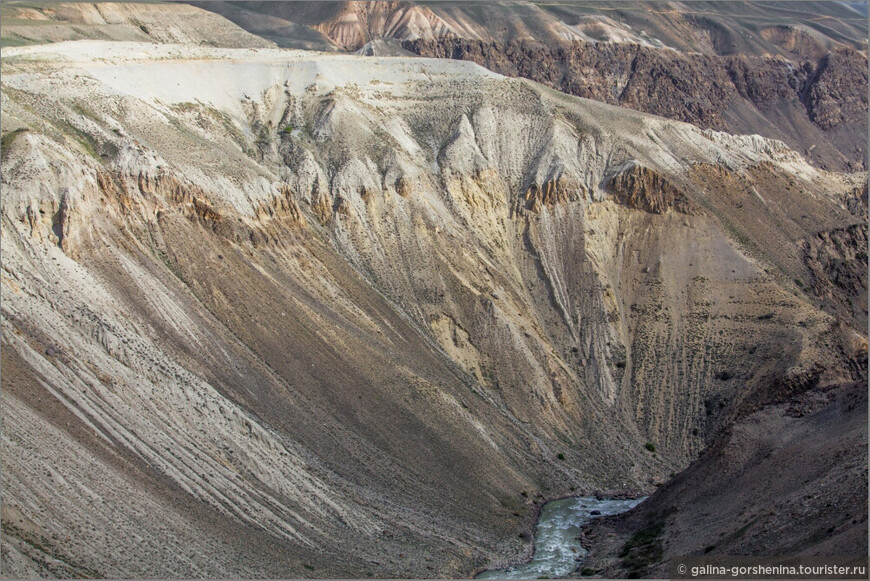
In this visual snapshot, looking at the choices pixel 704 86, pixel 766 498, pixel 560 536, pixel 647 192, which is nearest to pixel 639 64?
pixel 704 86

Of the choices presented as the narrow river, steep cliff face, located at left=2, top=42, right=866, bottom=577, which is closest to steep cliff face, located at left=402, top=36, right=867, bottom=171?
steep cliff face, located at left=2, top=42, right=866, bottom=577

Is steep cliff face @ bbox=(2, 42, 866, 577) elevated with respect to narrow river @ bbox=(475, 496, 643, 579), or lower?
elevated

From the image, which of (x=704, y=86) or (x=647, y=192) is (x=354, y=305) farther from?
(x=704, y=86)

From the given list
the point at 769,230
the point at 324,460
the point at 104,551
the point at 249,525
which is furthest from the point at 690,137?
the point at 104,551

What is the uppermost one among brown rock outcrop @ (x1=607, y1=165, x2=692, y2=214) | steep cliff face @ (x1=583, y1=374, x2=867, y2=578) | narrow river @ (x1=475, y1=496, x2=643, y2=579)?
brown rock outcrop @ (x1=607, y1=165, x2=692, y2=214)

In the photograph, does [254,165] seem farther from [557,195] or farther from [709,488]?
[709,488]

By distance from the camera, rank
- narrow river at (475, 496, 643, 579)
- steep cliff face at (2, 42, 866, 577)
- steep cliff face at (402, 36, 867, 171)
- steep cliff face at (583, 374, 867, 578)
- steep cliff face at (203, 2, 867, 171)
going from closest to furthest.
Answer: steep cliff face at (583, 374, 867, 578) → steep cliff face at (2, 42, 866, 577) → narrow river at (475, 496, 643, 579) → steep cliff face at (402, 36, 867, 171) → steep cliff face at (203, 2, 867, 171)

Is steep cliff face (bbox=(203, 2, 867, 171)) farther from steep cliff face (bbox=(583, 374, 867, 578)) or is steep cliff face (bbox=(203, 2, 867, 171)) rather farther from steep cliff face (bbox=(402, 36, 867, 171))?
steep cliff face (bbox=(583, 374, 867, 578))

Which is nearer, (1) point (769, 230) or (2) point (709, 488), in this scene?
(2) point (709, 488)
